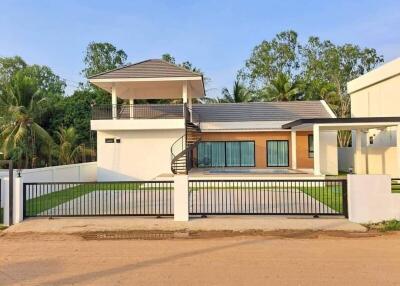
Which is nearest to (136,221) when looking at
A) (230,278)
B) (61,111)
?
(230,278)

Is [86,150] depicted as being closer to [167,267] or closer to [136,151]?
[136,151]

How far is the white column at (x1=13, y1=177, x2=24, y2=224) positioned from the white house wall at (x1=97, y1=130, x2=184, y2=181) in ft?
44.2

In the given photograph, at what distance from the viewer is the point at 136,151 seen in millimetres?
24078

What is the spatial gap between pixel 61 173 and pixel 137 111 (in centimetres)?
726

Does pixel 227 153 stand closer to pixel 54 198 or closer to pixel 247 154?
pixel 247 154

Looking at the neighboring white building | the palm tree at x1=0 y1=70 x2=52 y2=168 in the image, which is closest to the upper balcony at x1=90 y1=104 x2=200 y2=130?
the palm tree at x1=0 y1=70 x2=52 y2=168

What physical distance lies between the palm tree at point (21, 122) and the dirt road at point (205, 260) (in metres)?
17.8

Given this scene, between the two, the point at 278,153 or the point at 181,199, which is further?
the point at 278,153

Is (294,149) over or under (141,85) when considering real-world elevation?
under

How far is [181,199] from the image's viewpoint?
10477 millimetres

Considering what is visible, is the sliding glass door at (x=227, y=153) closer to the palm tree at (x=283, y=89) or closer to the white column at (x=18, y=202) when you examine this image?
the palm tree at (x=283, y=89)

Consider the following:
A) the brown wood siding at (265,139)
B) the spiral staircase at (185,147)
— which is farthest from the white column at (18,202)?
the brown wood siding at (265,139)

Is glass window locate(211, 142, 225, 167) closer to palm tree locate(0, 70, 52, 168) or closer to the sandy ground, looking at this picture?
palm tree locate(0, 70, 52, 168)

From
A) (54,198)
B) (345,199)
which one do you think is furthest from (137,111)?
(345,199)
